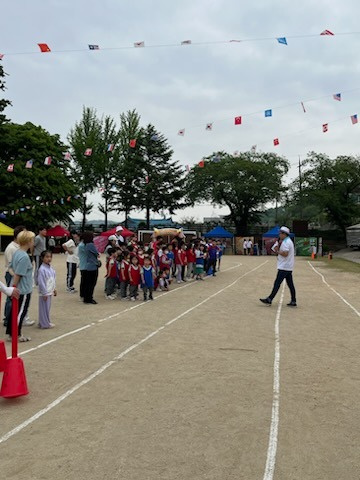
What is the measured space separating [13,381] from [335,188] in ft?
181

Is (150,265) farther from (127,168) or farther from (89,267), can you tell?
(127,168)

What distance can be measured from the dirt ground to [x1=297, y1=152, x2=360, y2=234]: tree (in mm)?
48120

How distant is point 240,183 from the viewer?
5684cm

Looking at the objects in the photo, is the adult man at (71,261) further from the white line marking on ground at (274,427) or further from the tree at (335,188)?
the tree at (335,188)

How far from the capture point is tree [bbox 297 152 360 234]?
2149 inches

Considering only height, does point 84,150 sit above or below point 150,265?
above

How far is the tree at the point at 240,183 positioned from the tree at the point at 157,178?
1.89 meters

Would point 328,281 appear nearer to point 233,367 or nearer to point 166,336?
point 166,336

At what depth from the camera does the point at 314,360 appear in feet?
21.0

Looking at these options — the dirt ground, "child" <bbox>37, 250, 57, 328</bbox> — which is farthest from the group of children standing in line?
"child" <bbox>37, 250, 57, 328</bbox>

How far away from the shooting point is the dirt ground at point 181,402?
3477mm

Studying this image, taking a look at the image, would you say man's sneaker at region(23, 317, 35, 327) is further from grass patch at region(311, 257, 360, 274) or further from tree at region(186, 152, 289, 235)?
tree at region(186, 152, 289, 235)

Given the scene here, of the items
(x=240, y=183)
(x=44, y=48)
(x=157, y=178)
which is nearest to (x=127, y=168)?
(x=157, y=178)

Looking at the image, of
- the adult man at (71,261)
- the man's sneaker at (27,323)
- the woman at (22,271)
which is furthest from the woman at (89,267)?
the woman at (22,271)
